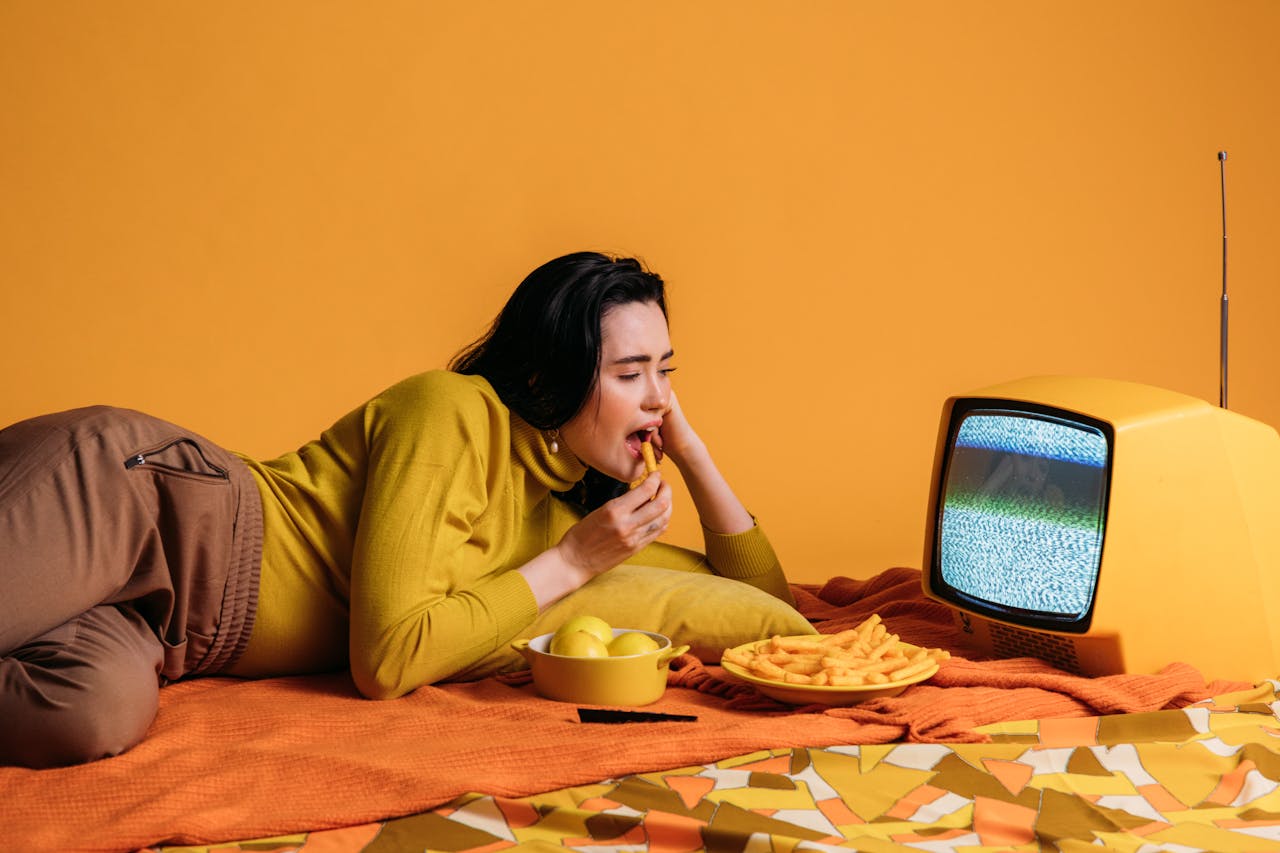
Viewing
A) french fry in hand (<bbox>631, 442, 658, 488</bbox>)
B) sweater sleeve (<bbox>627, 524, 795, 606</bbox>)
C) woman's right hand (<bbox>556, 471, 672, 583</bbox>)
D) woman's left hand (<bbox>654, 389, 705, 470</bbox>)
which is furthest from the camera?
sweater sleeve (<bbox>627, 524, 795, 606</bbox>)

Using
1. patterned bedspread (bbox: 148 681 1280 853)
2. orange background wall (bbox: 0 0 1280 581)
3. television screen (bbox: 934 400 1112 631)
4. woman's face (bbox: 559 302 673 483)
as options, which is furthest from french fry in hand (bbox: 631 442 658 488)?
orange background wall (bbox: 0 0 1280 581)

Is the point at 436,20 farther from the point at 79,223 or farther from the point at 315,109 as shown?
the point at 79,223

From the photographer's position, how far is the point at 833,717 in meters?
2.22

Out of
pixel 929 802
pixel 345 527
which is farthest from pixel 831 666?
pixel 345 527

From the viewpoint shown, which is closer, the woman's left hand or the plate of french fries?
the plate of french fries

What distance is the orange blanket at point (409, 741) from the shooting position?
6.05 feet

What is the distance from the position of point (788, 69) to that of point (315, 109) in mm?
1451

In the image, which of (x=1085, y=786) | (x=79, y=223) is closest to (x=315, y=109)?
(x=79, y=223)

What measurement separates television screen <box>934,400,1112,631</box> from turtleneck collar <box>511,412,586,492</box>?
0.69 metres

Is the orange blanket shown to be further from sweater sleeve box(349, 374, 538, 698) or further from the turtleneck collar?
the turtleneck collar

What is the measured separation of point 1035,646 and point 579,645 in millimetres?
828

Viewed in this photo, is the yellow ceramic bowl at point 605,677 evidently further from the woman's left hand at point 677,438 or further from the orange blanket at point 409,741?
the woman's left hand at point 677,438

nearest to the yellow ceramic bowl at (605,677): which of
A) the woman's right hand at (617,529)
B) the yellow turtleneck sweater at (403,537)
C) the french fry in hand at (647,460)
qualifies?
the yellow turtleneck sweater at (403,537)

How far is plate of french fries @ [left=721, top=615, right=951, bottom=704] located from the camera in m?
2.26
